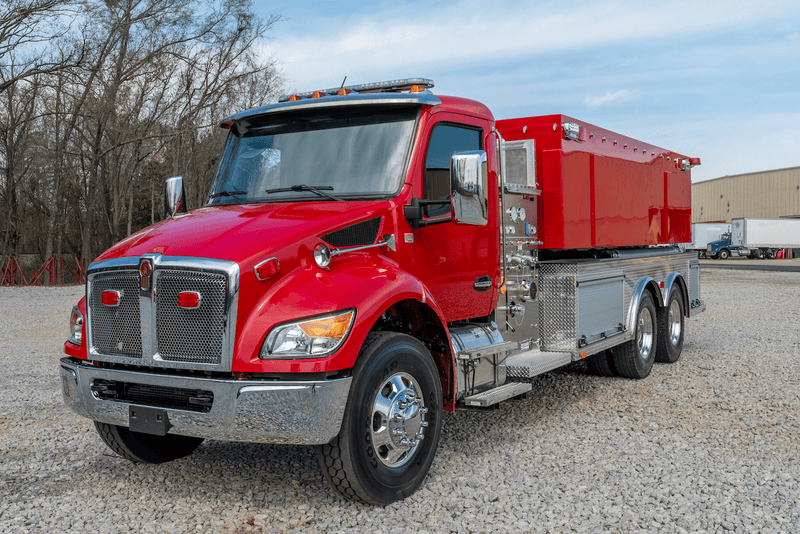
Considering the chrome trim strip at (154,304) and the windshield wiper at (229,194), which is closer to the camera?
the chrome trim strip at (154,304)

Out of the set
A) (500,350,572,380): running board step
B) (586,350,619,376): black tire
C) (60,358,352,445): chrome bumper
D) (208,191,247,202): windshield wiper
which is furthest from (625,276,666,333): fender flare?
(60,358,352,445): chrome bumper

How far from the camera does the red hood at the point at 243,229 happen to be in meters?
4.08

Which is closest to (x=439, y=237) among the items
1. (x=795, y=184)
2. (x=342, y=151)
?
(x=342, y=151)

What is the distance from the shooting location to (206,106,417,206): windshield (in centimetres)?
492

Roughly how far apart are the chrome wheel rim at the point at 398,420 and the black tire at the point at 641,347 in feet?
14.7

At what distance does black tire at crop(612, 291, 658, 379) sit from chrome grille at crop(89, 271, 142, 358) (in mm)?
5883

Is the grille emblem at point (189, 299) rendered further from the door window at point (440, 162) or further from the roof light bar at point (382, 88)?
the roof light bar at point (382, 88)

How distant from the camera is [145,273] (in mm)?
4098

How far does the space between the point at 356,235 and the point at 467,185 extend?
31.0 inches

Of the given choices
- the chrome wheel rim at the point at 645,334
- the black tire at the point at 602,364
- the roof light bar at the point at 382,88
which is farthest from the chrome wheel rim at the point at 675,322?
the roof light bar at the point at 382,88

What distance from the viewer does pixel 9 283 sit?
28.8 meters

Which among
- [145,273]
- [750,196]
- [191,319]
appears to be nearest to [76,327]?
[145,273]

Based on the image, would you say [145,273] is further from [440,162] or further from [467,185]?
[440,162]

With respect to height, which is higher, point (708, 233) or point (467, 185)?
point (467, 185)
